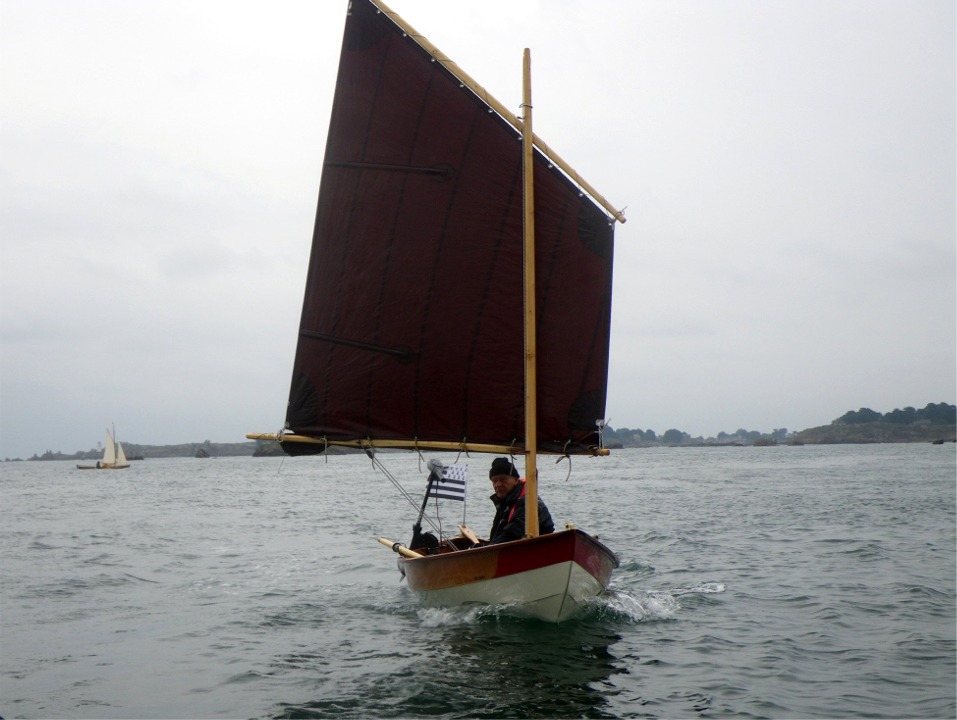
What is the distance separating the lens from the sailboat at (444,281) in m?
11.3

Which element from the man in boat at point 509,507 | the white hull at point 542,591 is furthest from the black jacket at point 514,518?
the white hull at point 542,591

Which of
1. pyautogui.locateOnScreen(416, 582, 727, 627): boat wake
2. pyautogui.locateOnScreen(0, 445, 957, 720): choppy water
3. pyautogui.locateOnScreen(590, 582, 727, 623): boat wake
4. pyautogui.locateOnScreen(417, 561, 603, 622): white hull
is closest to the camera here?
pyautogui.locateOnScreen(0, 445, 957, 720): choppy water

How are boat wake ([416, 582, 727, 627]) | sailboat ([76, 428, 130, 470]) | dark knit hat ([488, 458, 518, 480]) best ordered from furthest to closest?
sailboat ([76, 428, 130, 470]) < dark knit hat ([488, 458, 518, 480]) < boat wake ([416, 582, 727, 627])

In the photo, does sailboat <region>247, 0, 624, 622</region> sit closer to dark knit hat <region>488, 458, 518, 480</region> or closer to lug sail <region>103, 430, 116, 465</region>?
dark knit hat <region>488, 458, 518, 480</region>

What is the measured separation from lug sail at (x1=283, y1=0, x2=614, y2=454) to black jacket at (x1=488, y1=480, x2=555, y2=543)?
2.45 feet

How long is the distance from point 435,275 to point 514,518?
3.47m

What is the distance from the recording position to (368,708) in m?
8.38

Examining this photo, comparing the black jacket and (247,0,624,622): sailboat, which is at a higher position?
(247,0,624,622): sailboat

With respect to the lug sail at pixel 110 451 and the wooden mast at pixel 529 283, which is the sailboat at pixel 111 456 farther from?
the wooden mast at pixel 529 283

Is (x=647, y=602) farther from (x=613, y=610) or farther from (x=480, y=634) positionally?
(x=480, y=634)

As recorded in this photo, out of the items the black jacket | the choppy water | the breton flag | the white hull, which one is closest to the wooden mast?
the black jacket

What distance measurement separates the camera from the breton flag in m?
12.5

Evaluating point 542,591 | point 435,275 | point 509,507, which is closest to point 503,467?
point 509,507

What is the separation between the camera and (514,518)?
11.2 meters
